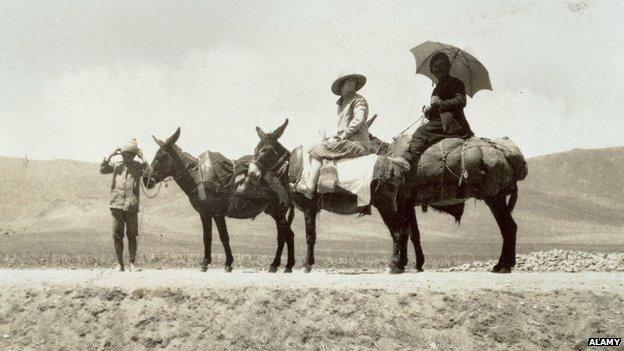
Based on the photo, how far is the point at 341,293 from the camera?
927 centimetres

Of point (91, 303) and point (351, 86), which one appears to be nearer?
point (91, 303)

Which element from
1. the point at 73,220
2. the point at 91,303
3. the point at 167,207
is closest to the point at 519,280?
the point at 91,303

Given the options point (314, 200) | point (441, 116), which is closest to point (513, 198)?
point (441, 116)

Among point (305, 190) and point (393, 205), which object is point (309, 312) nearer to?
point (393, 205)

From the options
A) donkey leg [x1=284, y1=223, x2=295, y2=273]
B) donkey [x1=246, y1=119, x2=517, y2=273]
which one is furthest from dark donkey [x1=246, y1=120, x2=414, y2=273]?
donkey leg [x1=284, y1=223, x2=295, y2=273]

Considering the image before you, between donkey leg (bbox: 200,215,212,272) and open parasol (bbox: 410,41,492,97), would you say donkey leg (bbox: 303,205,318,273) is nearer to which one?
donkey leg (bbox: 200,215,212,272)

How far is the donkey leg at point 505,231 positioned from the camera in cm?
1150

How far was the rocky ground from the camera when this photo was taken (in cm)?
1870

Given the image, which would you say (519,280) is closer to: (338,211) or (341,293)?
(341,293)

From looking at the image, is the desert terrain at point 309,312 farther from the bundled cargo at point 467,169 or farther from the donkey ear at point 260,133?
the donkey ear at point 260,133

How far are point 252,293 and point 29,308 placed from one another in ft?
12.0

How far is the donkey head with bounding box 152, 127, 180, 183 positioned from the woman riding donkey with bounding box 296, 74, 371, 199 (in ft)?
11.0

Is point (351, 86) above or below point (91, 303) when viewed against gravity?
above

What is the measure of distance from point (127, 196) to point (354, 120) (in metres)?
5.37
